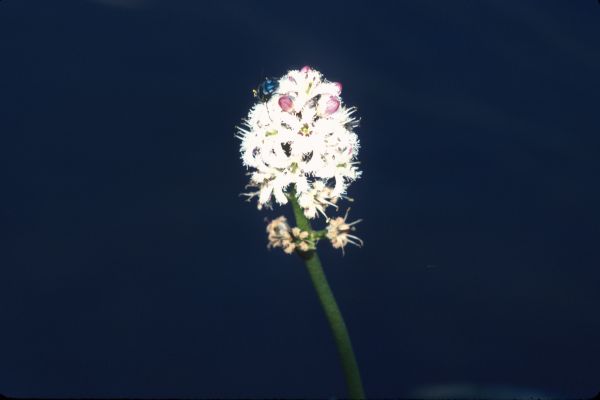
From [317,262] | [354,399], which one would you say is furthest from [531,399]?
[317,262]

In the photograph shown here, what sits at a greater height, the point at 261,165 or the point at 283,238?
the point at 261,165

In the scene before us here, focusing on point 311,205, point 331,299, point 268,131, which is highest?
point 268,131

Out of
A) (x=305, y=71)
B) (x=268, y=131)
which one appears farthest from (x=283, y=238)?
(x=305, y=71)

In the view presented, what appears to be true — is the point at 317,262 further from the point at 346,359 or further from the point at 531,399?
the point at 531,399

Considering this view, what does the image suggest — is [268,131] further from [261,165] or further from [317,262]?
[317,262]

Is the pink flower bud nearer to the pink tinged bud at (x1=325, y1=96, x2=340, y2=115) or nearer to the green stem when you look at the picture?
the pink tinged bud at (x1=325, y1=96, x2=340, y2=115)

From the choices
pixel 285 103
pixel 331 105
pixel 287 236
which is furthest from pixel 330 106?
pixel 287 236

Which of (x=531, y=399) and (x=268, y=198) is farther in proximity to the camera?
(x=531, y=399)
